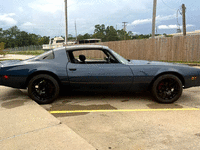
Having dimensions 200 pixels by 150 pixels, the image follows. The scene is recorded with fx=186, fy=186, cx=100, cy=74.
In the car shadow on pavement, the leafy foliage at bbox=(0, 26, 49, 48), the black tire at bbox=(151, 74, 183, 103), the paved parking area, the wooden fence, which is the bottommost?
the paved parking area

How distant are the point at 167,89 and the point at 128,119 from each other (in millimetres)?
1494

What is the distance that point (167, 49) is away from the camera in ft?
52.9

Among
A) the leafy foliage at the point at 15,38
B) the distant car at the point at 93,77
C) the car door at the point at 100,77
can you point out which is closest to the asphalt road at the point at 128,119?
the distant car at the point at 93,77

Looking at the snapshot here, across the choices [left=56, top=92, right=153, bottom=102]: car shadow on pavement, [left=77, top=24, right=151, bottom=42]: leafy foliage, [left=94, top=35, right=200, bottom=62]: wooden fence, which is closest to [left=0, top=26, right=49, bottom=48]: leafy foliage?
[left=77, top=24, right=151, bottom=42]: leafy foliage

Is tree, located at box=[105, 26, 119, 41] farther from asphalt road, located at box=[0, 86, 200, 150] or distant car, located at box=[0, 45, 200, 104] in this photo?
distant car, located at box=[0, 45, 200, 104]

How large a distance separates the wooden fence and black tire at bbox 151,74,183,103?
1163 cm

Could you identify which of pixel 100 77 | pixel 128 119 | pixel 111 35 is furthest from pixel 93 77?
pixel 111 35

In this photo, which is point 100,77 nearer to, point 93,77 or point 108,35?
point 93,77

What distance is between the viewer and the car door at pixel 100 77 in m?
4.20

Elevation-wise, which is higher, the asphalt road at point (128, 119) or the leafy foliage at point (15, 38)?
the leafy foliage at point (15, 38)

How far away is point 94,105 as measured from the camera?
166 inches

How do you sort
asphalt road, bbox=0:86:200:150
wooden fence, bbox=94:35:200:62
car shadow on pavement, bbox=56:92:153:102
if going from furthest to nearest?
wooden fence, bbox=94:35:200:62 → car shadow on pavement, bbox=56:92:153:102 → asphalt road, bbox=0:86:200:150

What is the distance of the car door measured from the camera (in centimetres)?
420

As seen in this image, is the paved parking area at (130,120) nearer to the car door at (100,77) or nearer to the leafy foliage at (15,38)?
the car door at (100,77)
